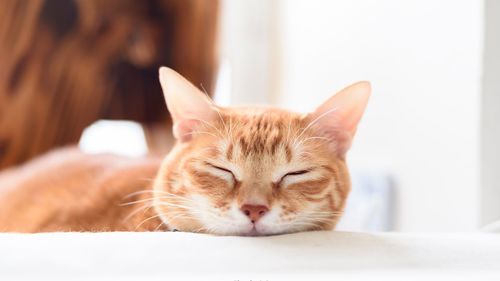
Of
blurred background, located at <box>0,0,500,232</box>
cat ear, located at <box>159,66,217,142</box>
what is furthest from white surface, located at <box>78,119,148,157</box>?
cat ear, located at <box>159,66,217,142</box>

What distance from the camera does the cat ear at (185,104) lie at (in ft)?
3.61

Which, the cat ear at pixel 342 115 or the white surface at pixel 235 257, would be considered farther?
the cat ear at pixel 342 115

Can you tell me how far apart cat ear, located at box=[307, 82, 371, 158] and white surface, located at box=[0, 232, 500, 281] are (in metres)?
0.31

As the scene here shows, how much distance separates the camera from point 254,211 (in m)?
0.96

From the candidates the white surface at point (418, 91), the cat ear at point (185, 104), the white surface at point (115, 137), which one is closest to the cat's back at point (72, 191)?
the cat ear at point (185, 104)

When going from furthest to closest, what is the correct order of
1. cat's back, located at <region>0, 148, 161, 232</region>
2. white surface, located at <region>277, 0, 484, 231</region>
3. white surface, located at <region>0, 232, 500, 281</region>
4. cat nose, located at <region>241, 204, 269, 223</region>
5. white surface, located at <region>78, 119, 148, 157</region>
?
white surface, located at <region>78, 119, 148, 157</region> < white surface, located at <region>277, 0, 484, 231</region> < cat's back, located at <region>0, 148, 161, 232</region> < cat nose, located at <region>241, 204, 269, 223</region> < white surface, located at <region>0, 232, 500, 281</region>

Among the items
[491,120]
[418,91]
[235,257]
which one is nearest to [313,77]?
[418,91]

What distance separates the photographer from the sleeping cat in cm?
100

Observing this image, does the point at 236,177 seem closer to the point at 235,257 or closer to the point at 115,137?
the point at 235,257

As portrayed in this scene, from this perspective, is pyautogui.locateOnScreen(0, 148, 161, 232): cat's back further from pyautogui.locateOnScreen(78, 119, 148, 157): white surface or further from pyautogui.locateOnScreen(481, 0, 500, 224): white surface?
pyautogui.locateOnScreen(481, 0, 500, 224): white surface

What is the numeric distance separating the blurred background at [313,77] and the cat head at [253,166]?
47cm

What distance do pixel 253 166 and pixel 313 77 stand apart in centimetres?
150

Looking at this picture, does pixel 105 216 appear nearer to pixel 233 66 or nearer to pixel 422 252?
pixel 422 252

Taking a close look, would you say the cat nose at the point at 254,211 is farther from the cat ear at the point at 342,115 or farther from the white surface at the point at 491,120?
the white surface at the point at 491,120
